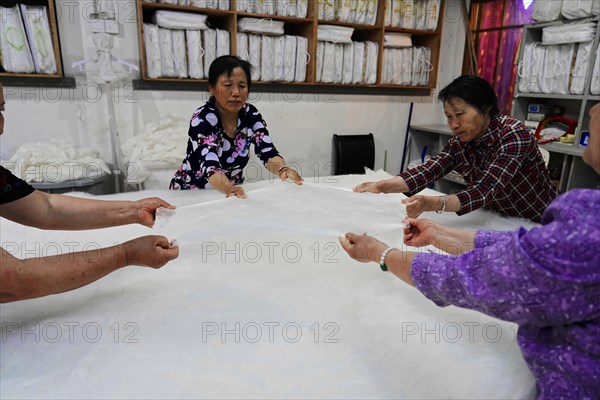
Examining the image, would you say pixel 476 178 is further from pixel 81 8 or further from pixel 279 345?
pixel 81 8

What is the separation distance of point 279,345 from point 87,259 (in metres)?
0.50

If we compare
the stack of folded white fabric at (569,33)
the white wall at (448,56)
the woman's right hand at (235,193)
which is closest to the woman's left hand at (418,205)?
the woman's right hand at (235,193)

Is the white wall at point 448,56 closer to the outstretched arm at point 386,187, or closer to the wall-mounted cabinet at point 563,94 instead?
the wall-mounted cabinet at point 563,94

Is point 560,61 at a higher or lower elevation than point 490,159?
higher

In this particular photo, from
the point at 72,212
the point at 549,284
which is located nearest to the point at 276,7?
the point at 72,212

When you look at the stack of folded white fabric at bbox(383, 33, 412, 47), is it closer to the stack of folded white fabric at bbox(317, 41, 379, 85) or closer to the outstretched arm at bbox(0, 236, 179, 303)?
the stack of folded white fabric at bbox(317, 41, 379, 85)

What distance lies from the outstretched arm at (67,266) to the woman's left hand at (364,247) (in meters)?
0.46

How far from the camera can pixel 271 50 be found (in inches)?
128

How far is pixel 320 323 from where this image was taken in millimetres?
1113

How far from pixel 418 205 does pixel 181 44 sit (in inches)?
84.0

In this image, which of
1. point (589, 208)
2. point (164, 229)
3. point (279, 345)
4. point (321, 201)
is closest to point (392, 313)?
point (279, 345)

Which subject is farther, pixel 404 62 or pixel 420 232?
pixel 404 62

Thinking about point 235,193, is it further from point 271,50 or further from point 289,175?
point 271,50

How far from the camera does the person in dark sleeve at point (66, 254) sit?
2.91 ft
